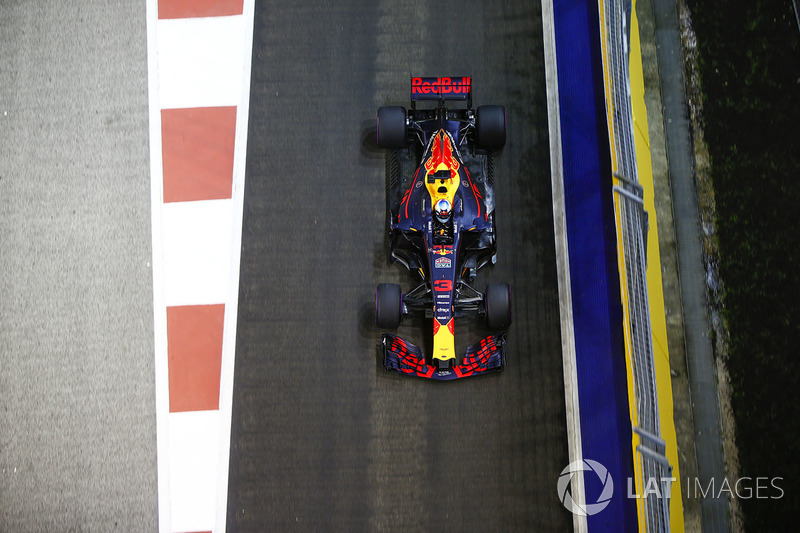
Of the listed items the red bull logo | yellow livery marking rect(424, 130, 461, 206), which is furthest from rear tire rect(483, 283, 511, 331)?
the red bull logo

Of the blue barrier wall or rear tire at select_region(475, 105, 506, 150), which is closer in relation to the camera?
the blue barrier wall

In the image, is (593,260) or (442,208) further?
(593,260)

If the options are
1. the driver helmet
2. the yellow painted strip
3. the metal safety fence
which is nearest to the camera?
the metal safety fence

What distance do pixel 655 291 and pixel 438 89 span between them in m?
1.77

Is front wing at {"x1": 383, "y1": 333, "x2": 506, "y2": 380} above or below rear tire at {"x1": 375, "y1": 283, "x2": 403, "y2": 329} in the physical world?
below

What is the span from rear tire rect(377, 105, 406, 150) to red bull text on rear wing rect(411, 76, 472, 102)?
14 cm

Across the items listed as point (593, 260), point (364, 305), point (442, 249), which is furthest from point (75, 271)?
point (593, 260)

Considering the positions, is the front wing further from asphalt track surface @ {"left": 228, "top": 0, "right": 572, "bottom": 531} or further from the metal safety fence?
the metal safety fence

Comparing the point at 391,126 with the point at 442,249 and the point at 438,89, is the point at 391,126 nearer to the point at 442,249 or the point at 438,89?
the point at 438,89

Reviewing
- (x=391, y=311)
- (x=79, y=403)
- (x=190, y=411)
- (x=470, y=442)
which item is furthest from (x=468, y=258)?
(x=79, y=403)

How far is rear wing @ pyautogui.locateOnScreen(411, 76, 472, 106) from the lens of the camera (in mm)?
3943

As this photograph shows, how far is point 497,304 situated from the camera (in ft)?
12.7

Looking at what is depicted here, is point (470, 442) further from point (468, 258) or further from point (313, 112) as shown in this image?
point (313, 112)

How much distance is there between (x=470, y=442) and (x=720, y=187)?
7.16ft
